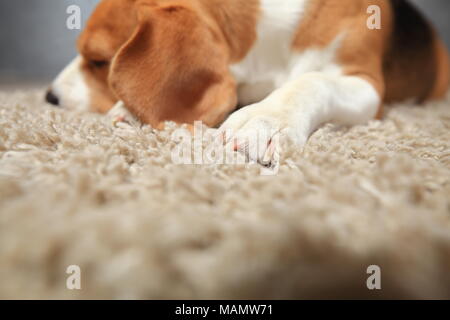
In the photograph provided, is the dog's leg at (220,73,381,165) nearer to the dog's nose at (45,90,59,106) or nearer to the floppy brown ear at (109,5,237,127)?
the floppy brown ear at (109,5,237,127)

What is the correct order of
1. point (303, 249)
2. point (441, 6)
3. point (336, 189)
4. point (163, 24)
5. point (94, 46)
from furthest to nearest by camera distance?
point (441, 6) < point (94, 46) < point (163, 24) < point (336, 189) < point (303, 249)

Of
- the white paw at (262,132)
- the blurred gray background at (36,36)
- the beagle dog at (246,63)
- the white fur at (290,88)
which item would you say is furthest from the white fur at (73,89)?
the blurred gray background at (36,36)

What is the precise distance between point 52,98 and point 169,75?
0.56m

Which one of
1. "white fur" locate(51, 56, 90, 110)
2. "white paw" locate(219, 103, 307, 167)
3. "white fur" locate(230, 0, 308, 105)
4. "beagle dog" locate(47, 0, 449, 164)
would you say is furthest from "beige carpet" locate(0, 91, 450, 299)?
"white fur" locate(51, 56, 90, 110)

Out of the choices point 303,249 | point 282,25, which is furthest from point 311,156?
point 282,25

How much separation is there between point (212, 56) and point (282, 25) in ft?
0.96

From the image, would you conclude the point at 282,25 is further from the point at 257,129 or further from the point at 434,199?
the point at 434,199

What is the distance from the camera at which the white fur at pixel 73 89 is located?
3.91ft

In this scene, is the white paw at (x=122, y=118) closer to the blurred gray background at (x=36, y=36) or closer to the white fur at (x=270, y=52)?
the white fur at (x=270, y=52)

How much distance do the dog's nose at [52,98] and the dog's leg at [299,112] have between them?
0.70 metres

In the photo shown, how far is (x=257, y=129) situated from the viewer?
2.31 ft

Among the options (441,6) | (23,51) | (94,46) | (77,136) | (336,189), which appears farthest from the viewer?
(23,51)

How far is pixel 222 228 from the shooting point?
387mm
